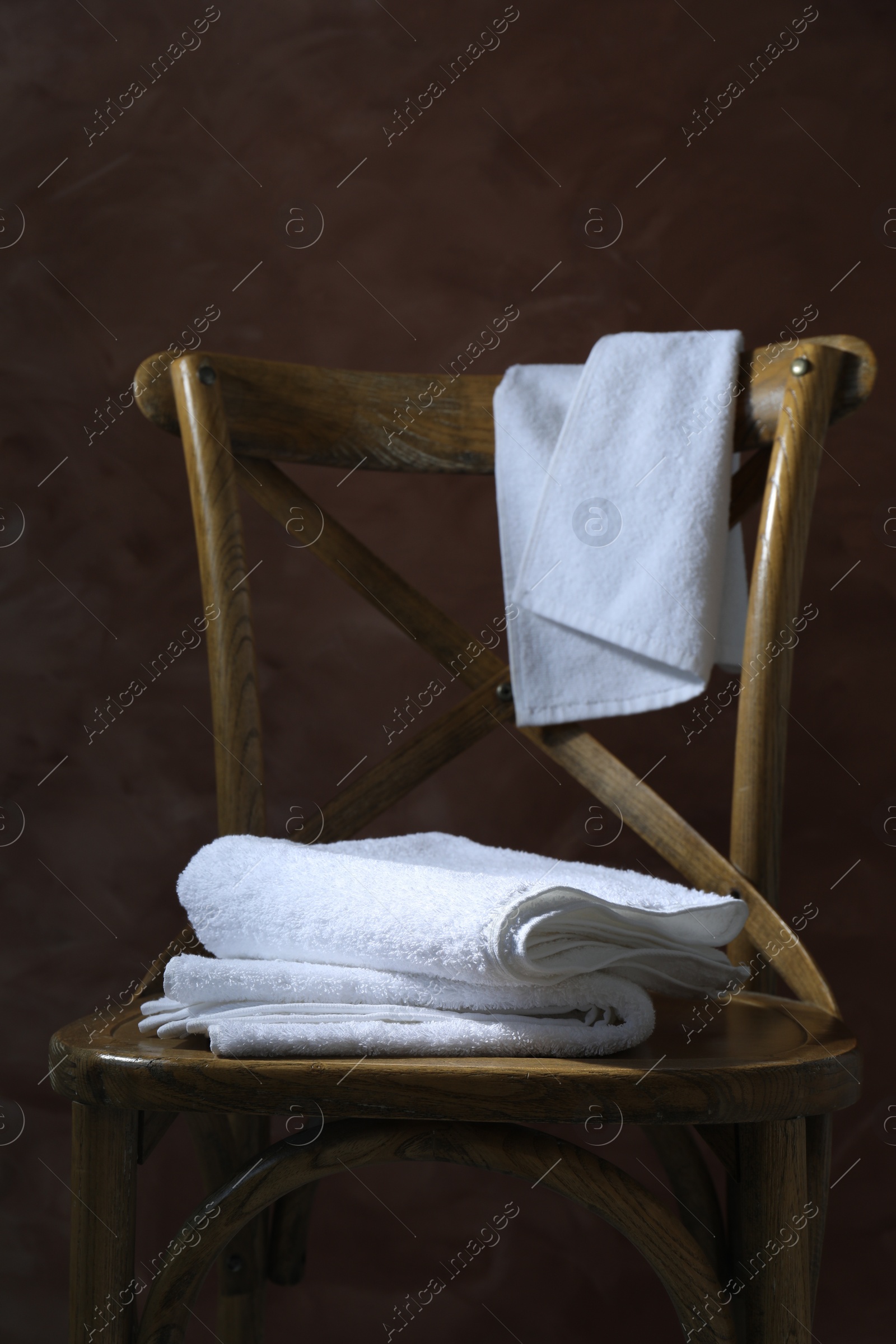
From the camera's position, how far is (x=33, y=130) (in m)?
1.18

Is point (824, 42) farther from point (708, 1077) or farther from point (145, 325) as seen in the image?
point (708, 1077)

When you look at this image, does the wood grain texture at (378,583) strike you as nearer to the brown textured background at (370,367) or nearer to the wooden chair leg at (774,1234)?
the brown textured background at (370,367)

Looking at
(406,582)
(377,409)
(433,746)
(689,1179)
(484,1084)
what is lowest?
(689,1179)

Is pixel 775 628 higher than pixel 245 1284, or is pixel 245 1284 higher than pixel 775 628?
pixel 775 628

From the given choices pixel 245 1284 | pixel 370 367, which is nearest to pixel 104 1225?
pixel 245 1284

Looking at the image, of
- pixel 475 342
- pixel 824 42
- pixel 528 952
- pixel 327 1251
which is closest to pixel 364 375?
pixel 475 342

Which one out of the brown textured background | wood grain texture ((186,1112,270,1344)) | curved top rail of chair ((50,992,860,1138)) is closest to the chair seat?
curved top rail of chair ((50,992,860,1138))

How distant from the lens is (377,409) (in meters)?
0.91

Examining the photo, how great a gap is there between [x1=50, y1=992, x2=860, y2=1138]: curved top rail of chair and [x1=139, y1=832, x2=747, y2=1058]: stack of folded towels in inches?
0.5

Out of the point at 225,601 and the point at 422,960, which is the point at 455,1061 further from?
the point at 225,601

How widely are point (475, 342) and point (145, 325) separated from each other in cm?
36

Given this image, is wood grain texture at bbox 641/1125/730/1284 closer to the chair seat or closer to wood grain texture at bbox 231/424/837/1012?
wood grain texture at bbox 231/424/837/1012

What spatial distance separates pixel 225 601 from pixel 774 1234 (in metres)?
0.53

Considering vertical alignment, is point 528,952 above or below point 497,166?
below
